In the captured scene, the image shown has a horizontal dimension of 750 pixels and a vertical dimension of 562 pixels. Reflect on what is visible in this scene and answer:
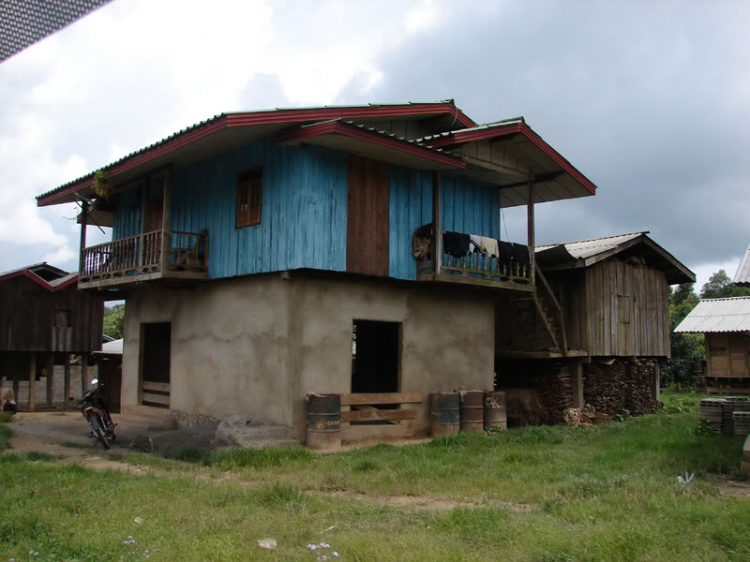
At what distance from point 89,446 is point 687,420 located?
44.7 ft

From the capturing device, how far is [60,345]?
25.3 m

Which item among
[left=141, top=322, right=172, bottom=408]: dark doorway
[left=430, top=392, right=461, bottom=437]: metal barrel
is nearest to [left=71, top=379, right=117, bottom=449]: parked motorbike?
[left=141, top=322, right=172, bottom=408]: dark doorway

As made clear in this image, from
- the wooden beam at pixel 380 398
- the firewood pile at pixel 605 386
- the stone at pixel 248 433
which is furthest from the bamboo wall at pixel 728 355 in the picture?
the stone at pixel 248 433

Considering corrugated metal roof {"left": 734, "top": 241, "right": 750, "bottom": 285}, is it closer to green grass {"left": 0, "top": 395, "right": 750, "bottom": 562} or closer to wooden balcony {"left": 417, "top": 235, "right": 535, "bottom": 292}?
green grass {"left": 0, "top": 395, "right": 750, "bottom": 562}

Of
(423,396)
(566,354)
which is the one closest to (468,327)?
(423,396)

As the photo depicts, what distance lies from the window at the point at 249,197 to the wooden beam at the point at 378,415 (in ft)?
13.0

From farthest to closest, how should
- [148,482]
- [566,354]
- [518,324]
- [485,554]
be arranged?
[518,324], [566,354], [148,482], [485,554]

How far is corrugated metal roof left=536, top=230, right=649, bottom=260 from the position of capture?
17906mm

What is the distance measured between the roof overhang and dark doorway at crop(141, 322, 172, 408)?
798 cm

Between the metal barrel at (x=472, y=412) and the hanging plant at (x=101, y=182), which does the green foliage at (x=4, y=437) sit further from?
the metal barrel at (x=472, y=412)

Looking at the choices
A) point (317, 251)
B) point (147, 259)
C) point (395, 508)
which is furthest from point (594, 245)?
point (395, 508)

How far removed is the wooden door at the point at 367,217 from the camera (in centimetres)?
1292

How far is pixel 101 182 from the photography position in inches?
572

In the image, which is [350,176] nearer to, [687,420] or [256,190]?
[256,190]
